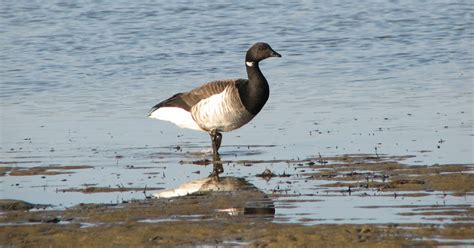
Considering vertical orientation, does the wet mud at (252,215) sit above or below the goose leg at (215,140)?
above

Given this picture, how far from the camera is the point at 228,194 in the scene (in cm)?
1230

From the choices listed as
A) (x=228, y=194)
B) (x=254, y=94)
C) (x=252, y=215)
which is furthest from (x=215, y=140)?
(x=252, y=215)

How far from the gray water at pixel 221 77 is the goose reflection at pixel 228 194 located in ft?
0.77

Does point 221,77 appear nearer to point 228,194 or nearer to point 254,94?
point 254,94

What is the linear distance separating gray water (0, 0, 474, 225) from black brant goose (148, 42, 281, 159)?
39 centimetres

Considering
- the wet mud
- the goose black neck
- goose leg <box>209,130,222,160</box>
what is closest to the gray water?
goose leg <box>209,130,222,160</box>

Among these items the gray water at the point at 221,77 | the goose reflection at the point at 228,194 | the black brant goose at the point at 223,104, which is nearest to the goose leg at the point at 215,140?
the black brant goose at the point at 223,104

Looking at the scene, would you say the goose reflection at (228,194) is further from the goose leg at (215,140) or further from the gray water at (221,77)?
the goose leg at (215,140)

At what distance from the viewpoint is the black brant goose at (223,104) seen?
51.7ft

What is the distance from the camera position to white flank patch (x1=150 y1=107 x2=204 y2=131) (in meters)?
16.4

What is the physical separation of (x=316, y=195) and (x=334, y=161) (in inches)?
95.6

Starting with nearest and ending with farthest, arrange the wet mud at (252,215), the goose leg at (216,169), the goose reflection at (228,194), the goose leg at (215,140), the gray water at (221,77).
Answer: the wet mud at (252,215) → the goose reflection at (228,194) → the goose leg at (216,169) → the gray water at (221,77) → the goose leg at (215,140)

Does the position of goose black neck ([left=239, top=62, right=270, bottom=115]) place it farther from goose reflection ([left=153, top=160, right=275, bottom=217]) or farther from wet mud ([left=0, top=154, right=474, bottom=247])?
wet mud ([left=0, top=154, right=474, bottom=247])

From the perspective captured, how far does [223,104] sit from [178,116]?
1.00m
